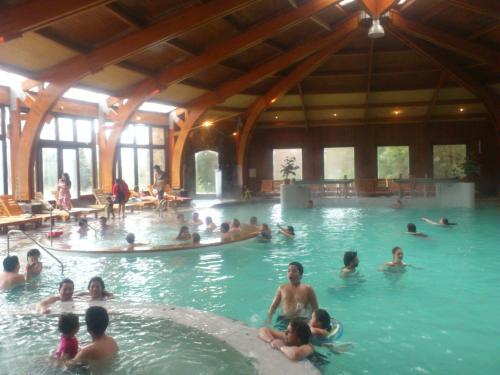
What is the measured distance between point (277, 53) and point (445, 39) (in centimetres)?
548

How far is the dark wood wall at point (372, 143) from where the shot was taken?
21.9 m

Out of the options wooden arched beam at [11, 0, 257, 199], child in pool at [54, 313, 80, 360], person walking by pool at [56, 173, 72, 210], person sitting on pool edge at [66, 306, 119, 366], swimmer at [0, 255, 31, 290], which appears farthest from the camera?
person walking by pool at [56, 173, 72, 210]

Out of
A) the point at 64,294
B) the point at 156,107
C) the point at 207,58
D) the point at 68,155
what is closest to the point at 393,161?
the point at 156,107

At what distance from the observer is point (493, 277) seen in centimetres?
700

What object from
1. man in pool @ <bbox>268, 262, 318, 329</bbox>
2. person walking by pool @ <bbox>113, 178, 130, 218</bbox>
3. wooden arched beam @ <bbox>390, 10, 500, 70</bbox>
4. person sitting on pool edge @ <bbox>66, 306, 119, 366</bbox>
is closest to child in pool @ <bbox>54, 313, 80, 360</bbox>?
person sitting on pool edge @ <bbox>66, 306, 119, 366</bbox>

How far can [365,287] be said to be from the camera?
6.50m

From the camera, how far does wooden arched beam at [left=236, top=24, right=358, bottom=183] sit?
14964 millimetres

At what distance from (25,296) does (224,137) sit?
54.1 feet

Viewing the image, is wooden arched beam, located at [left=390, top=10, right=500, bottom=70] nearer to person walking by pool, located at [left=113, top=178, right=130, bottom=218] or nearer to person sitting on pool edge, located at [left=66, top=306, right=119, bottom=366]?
person walking by pool, located at [left=113, top=178, right=130, bottom=218]

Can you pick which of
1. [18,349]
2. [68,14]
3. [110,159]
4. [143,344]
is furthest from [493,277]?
[110,159]

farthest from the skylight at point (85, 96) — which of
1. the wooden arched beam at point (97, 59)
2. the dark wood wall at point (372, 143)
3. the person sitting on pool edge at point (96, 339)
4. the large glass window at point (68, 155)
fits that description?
the person sitting on pool edge at point (96, 339)

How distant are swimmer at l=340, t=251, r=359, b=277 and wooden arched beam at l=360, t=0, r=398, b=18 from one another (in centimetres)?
743

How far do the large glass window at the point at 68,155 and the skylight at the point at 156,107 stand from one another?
9.16ft

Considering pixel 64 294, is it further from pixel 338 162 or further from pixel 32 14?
pixel 338 162
